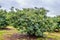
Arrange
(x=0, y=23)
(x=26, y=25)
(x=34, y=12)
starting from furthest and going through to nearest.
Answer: (x=0, y=23) < (x=34, y=12) < (x=26, y=25)

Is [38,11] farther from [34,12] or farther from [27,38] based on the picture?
[27,38]

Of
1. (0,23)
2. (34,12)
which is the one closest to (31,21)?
(34,12)

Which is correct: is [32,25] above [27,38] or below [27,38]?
above

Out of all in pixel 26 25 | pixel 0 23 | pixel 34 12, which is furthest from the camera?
pixel 0 23

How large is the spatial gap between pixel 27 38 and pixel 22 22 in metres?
2.40

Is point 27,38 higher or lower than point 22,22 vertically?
lower

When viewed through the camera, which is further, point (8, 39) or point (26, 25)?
A: point (26, 25)


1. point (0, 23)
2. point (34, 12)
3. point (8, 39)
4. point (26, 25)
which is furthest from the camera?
point (0, 23)

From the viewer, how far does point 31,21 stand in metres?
24.5

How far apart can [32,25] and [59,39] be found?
385 cm

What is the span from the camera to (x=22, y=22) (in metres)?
25.3

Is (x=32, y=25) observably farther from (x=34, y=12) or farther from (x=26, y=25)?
(x=34, y=12)

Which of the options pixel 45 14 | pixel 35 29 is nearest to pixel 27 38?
pixel 35 29

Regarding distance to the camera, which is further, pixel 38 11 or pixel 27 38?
pixel 38 11
